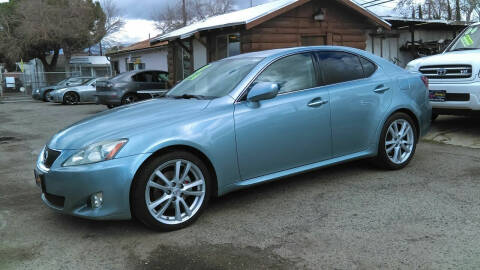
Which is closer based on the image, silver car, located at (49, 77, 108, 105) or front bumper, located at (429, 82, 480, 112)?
front bumper, located at (429, 82, 480, 112)

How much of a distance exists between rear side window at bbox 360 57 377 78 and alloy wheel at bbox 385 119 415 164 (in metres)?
0.64

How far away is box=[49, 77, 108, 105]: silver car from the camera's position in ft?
62.2

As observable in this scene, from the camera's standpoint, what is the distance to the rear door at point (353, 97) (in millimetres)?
4457

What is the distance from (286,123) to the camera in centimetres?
404

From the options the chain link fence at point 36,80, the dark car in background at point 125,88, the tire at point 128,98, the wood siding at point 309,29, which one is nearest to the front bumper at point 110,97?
the dark car in background at point 125,88

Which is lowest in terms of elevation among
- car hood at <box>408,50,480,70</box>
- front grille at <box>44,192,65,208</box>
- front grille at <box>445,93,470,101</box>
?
front grille at <box>44,192,65,208</box>

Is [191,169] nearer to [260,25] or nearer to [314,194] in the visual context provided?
[314,194]

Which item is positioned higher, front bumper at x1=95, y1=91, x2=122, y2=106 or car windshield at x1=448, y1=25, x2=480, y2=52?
car windshield at x1=448, y1=25, x2=480, y2=52

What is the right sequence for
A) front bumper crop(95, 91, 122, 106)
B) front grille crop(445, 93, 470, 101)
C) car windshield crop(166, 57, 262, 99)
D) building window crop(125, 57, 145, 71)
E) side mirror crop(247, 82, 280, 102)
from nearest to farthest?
side mirror crop(247, 82, 280, 102) < car windshield crop(166, 57, 262, 99) < front grille crop(445, 93, 470, 101) < front bumper crop(95, 91, 122, 106) < building window crop(125, 57, 145, 71)

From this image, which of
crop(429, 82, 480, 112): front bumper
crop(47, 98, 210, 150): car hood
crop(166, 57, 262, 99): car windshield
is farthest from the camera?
crop(429, 82, 480, 112): front bumper

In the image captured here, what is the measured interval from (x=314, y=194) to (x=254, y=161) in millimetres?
877

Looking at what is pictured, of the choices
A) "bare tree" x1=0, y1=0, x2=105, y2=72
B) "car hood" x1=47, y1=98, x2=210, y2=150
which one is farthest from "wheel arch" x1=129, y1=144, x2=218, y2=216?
"bare tree" x1=0, y1=0, x2=105, y2=72

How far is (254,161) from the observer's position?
3875 millimetres

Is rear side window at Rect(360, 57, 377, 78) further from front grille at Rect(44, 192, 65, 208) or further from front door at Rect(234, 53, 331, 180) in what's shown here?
front grille at Rect(44, 192, 65, 208)
